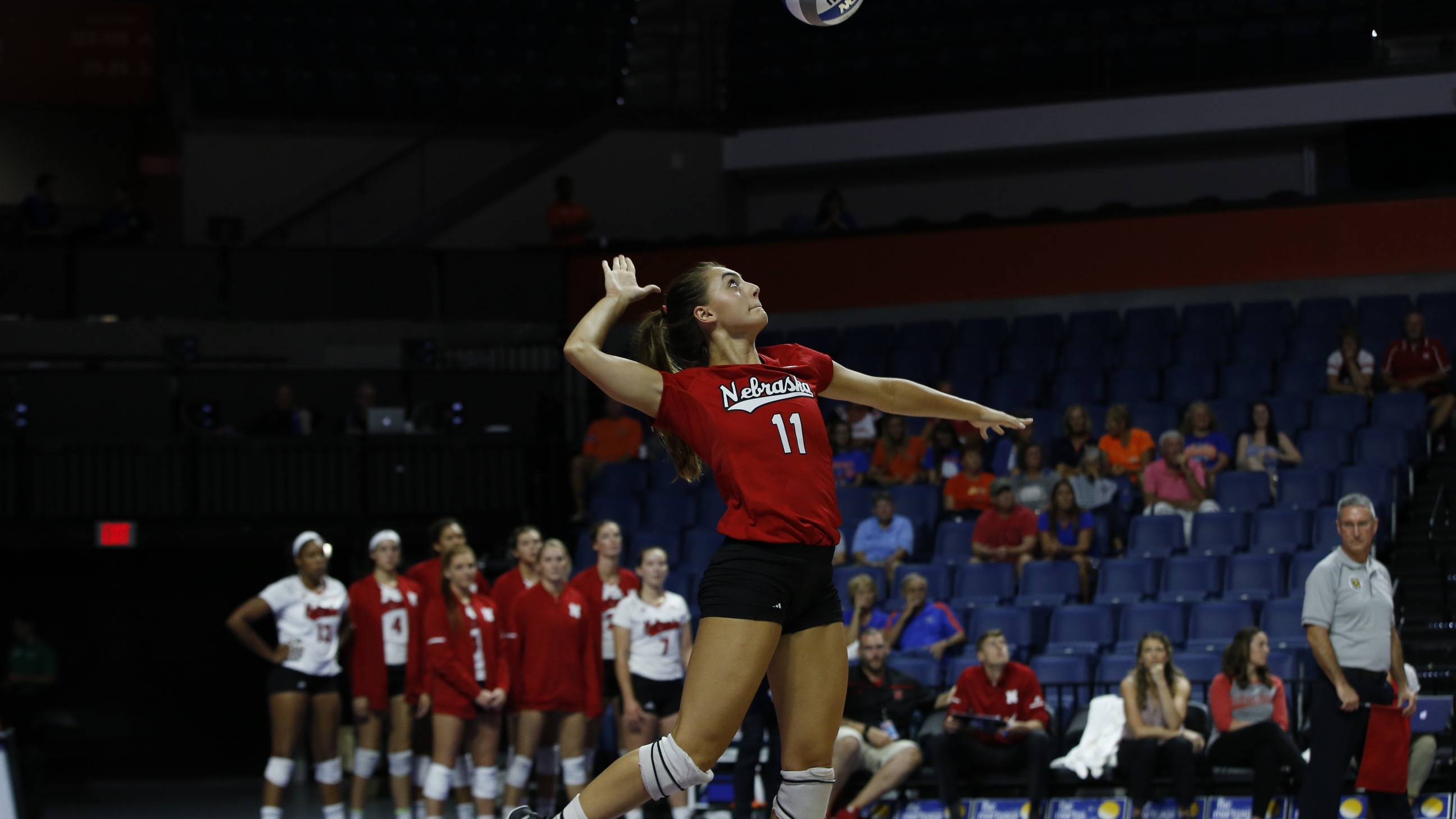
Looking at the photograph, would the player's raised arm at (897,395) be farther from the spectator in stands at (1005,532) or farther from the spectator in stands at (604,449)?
the spectator in stands at (604,449)

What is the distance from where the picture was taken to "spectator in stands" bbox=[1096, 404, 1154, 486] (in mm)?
12102

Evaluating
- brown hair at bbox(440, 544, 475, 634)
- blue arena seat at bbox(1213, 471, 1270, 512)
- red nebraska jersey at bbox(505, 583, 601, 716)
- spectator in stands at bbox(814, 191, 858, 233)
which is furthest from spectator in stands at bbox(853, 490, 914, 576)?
spectator in stands at bbox(814, 191, 858, 233)

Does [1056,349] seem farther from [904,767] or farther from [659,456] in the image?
[904,767]

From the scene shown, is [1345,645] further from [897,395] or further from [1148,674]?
[897,395]

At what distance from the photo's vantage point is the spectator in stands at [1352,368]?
12500 mm

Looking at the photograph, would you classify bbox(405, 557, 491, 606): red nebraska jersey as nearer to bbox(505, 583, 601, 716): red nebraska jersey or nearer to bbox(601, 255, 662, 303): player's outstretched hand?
bbox(505, 583, 601, 716): red nebraska jersey

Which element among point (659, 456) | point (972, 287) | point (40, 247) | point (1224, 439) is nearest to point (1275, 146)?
point (972, 287)

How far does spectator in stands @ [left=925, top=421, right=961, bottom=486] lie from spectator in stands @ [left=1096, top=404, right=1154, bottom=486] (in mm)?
1189

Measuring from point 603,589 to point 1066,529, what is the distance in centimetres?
354

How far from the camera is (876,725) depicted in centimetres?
975

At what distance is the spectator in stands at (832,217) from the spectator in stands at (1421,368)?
5.88m

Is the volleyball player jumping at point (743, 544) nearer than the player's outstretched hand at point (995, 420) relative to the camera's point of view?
Yes

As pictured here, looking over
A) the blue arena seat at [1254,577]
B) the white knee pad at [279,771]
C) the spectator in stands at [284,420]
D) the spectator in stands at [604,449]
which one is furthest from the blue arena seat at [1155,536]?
the spectator in stands at [284,420]

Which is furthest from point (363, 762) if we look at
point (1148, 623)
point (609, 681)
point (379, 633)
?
point (1148, 623)
